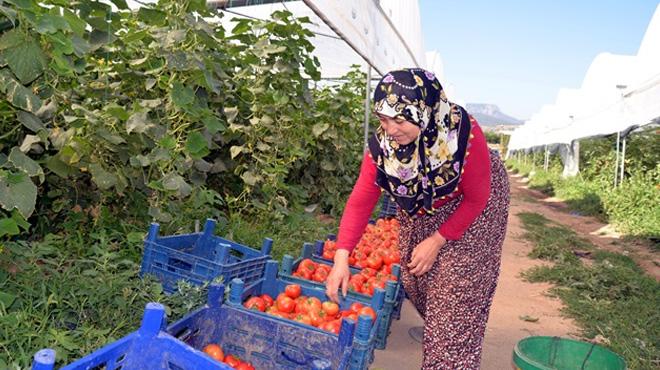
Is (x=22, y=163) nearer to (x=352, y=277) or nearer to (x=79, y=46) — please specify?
(x=79, y=46)

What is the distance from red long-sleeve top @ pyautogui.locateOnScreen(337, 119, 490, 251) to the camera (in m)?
2.53

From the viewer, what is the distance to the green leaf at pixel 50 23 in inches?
83.8

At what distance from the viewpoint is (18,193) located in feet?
7.18

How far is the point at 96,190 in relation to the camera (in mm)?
3742

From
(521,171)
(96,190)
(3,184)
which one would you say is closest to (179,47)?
(96,190)

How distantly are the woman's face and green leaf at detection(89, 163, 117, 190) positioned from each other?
5.57 ft

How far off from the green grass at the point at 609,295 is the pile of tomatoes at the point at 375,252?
73.9 inches

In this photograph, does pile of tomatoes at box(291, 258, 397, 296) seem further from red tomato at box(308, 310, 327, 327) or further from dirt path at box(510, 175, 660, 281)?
dirt path at box(510, 175, 660, 281)

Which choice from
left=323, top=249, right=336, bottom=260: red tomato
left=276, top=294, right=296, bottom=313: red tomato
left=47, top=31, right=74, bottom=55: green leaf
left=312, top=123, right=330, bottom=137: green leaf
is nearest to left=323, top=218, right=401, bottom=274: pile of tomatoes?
left=323, top=249, right=336, bottom=260: red tomato

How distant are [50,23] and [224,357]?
1.61m

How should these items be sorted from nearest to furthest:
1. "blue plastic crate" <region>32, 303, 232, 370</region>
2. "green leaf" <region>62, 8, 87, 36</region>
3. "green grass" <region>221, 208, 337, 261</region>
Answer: "blue plastic crate" <region>32, 303, 232, 370</region> → "green leaf" <region>62, 8, 87, 36</region> → "green grass" <region>221, 208, 337, 261</region>

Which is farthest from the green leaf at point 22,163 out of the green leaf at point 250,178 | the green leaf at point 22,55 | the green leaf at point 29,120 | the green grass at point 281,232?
the green leaf at point 250,178

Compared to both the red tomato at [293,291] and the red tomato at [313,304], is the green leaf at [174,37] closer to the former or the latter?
the red tomato at [293,291]

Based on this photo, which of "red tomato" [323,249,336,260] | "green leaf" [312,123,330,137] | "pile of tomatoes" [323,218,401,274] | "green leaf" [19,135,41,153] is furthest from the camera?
"green leaf" [312,123,330,137]
